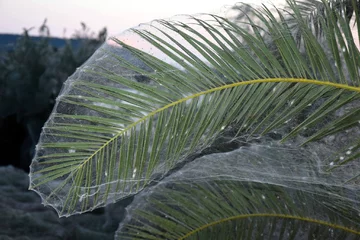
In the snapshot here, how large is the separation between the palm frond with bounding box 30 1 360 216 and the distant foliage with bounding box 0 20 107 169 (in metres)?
4.61

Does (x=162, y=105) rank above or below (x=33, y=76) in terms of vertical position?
below

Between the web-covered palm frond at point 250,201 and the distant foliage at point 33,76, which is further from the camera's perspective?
the distant foliage at point 33,76

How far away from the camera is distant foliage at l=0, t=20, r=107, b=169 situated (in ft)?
20.0

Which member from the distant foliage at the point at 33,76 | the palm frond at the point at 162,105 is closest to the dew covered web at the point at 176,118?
the palm frond at the point at 162,105

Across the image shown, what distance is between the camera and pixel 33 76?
6.16 meters

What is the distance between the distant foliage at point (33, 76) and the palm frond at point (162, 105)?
461 cm

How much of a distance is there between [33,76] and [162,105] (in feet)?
16.3

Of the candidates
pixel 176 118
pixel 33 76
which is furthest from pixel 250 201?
pixel 33 76

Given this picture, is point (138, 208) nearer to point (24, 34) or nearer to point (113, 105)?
point (113, 105)

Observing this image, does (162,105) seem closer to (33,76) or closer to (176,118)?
(176,118)

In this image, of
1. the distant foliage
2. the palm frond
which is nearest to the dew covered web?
the palm frond

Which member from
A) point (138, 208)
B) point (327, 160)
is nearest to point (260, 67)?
point (327, 160)

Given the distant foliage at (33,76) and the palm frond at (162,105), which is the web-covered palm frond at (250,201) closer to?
the palm frond at (162,105)

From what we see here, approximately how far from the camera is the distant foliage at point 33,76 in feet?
20.0
